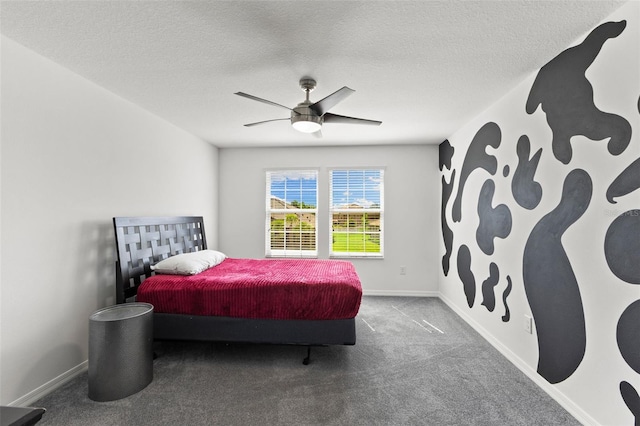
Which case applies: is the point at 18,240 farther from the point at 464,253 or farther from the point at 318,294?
the point at 464,253

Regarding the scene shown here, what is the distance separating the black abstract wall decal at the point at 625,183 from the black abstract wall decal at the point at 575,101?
13cm

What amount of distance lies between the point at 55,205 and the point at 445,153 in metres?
4.54

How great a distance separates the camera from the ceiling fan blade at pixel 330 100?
2033 mm

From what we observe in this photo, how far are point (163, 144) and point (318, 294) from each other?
8.49 feet

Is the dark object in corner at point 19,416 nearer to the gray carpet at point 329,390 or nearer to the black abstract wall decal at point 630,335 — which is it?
the gray carpet at point 329,390

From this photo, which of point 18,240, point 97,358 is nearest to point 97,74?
point 18,240

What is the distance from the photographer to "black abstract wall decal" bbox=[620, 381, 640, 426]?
156 cm

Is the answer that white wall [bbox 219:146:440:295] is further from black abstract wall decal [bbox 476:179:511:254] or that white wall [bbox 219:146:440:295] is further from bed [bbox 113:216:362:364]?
bed [bbox 113:216:362:364]

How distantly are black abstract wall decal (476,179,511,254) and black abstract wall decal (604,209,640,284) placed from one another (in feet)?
3.27

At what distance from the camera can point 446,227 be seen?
174 inches

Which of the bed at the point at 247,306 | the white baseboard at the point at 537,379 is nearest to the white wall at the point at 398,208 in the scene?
the white baseboard at the point at 537,379

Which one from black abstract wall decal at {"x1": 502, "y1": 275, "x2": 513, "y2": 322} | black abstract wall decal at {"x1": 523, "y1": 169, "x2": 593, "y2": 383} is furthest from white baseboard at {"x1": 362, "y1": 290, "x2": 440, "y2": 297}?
black abstract wall decal at {"x1": 523, "y1": 169, "x2": 593, "y2": 383}

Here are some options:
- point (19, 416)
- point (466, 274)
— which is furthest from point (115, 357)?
point (466, 274)

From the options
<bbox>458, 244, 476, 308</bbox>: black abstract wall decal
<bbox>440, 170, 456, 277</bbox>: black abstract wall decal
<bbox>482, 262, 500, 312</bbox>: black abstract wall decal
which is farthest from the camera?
<bbox>440, 170, 456, 277</bbox>: black abstract wall decal
